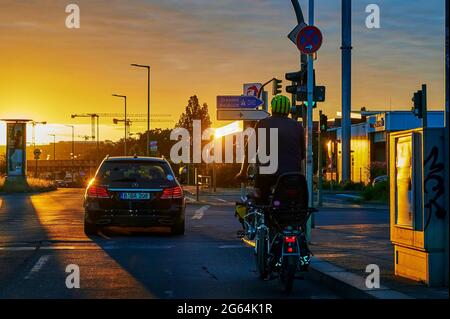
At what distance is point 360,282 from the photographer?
846 cm

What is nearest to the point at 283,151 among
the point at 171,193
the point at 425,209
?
the point at 425,209

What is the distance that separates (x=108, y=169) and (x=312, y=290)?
25.2ft

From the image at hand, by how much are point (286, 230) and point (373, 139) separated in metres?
67.0

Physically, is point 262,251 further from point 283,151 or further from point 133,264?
point 133,264

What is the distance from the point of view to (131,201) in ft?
50.1

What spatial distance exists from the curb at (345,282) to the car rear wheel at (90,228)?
6.18 meters

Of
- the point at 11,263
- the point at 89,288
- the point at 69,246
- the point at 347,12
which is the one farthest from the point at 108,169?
the point at 347,12

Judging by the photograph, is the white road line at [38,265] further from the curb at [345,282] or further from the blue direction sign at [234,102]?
the blue direction sign at [234,102]

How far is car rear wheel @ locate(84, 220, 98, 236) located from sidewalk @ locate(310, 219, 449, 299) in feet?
13.9

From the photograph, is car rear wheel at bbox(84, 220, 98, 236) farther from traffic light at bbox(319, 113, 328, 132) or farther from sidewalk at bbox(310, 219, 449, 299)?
traffic light at bbox(319, 113, 328, 132)

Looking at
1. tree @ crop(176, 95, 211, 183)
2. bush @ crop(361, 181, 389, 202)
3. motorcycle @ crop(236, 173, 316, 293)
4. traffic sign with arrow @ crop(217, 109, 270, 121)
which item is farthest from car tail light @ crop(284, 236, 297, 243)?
tree @ crop(176, 95, 211, 183)

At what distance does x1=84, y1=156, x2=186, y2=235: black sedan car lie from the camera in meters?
15.3
